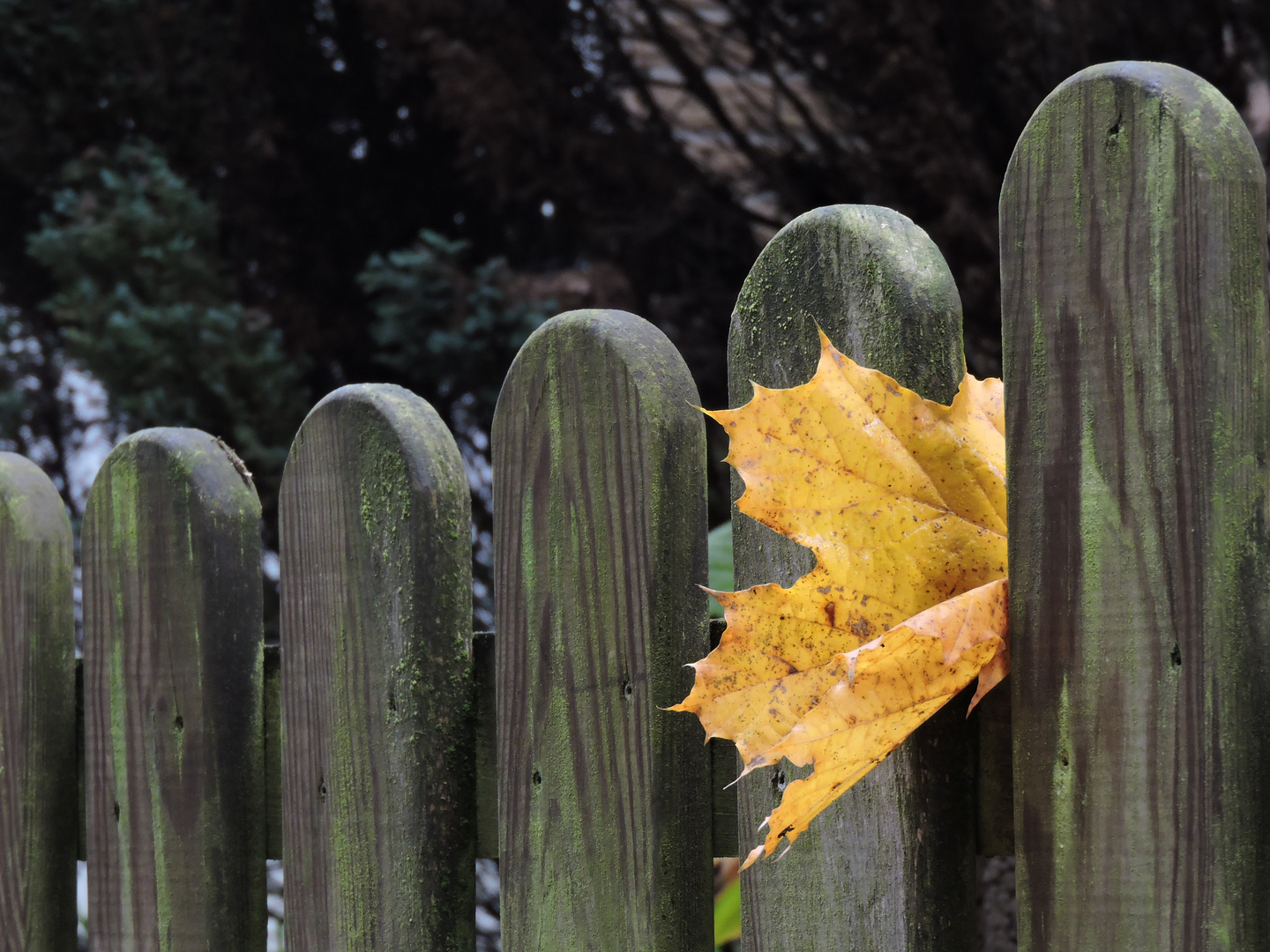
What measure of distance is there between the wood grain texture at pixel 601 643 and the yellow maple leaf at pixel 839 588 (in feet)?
0.78

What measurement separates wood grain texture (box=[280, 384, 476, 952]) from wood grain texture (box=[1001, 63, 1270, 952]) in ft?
2.01

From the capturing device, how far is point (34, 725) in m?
1.60

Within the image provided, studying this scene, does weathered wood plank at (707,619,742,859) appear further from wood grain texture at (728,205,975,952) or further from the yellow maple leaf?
the yellow maple leaf

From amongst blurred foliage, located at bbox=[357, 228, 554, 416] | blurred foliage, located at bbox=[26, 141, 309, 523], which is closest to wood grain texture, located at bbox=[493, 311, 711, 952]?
blurred foliage, located at bbox=[357, 228, 554, 416]

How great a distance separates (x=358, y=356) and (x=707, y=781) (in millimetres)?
3707

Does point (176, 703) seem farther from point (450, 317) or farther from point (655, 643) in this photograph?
point (450, 317)

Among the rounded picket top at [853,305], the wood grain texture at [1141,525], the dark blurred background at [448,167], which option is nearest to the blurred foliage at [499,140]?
the dark blurred background at [448,167]

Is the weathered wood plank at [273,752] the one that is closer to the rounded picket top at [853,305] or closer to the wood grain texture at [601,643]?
the wood grain texture at [601,643]

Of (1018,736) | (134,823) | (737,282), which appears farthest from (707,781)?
(737,282)

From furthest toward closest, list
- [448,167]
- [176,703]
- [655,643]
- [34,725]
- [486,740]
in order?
[448,167] → [34,725] → [176,703] → [486,740] → [655,643]

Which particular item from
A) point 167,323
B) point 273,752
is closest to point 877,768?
point 273,752

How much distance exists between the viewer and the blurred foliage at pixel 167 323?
3.92 m

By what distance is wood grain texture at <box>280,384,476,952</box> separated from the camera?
4.17ft

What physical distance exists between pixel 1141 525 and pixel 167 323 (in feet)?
12.0
